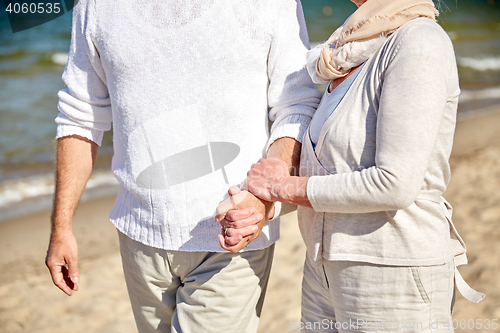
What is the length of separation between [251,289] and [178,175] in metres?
0.52

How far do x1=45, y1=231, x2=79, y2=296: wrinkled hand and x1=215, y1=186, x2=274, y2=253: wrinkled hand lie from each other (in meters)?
0.78

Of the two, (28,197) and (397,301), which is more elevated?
(397,301)

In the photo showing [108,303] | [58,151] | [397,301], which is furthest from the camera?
[108,303]

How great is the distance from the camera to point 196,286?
5.12 feet

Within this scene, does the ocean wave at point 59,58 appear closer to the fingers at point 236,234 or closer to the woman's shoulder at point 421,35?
the fingers at point 236,234

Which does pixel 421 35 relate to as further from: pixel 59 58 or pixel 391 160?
pixel 59 58

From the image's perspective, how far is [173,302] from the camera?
167 cm

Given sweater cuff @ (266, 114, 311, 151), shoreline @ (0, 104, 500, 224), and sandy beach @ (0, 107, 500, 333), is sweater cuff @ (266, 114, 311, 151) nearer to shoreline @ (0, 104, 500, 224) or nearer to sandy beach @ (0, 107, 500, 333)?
sandy beach @ (0, 107, 500, 333)

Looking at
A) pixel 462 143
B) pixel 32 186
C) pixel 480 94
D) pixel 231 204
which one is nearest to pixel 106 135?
pixel 32 186

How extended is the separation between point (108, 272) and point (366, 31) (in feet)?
10.7

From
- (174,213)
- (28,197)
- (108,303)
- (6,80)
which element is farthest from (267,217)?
(6,80)

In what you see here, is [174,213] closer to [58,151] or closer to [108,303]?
[58,151]

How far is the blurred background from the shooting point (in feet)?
13.2

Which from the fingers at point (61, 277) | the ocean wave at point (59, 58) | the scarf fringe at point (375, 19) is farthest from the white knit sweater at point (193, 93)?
the ocean wave at point (59, 58)
